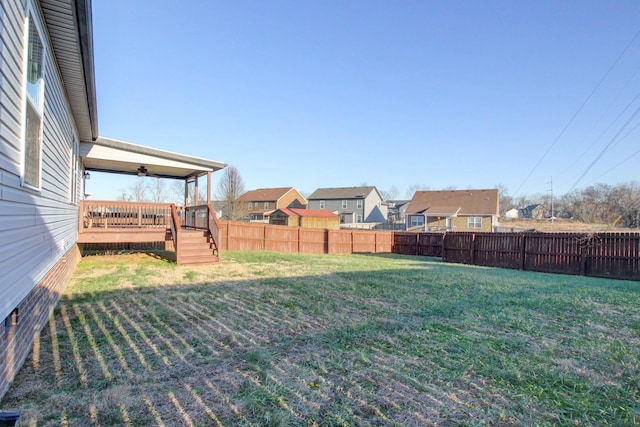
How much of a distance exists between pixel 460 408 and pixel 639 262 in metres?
11.0

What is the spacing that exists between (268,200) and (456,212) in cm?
2539

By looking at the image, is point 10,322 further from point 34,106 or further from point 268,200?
point 268,200

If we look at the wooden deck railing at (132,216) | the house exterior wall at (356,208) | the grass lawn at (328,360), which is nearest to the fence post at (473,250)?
the grass lawn at (328,360)

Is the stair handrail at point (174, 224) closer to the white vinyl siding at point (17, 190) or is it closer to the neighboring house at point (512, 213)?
the white vinyl siding at point (17, 190)

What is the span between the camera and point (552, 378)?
301 centimetres

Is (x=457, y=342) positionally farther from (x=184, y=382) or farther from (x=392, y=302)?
(x=184, y=382)

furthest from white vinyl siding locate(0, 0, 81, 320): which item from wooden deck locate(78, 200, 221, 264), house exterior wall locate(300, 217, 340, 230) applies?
house exterior wall locate(300, 217, 340, 230)

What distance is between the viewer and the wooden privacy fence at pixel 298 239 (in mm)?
15953

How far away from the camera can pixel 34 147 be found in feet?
12.3

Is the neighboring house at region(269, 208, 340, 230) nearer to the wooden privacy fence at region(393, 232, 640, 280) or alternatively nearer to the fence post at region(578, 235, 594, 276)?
the wooden privacy fence at region(393, 232, 640, 280)

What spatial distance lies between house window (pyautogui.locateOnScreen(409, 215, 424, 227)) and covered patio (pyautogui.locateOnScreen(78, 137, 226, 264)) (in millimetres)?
26743

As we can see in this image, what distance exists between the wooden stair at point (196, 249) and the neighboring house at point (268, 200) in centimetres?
3544

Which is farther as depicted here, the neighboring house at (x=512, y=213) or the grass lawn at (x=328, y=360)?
the neighboring house at (x=512, y=213)

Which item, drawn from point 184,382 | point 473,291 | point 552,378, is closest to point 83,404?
point 184,382
